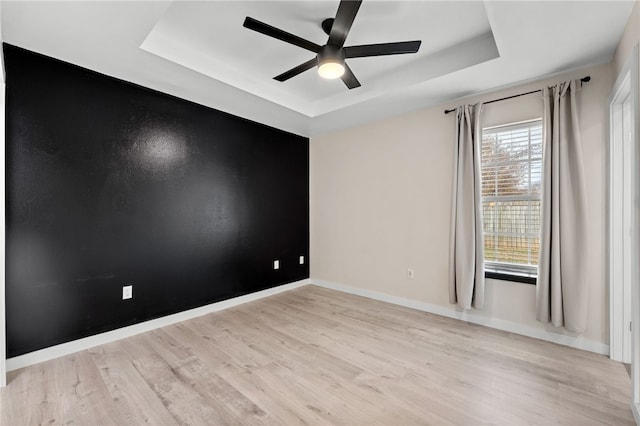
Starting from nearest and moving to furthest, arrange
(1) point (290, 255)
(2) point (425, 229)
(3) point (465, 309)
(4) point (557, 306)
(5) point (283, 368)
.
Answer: (5) point (283, 368) → (4) point (557, 306) → (3) point (465, 309) → (2) point (425, 229) → (1) point (290, 255)

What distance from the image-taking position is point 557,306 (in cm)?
255

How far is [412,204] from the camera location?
146 inches

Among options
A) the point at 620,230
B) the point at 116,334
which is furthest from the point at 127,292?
the point at 620,230

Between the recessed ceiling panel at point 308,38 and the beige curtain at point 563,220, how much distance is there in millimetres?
849

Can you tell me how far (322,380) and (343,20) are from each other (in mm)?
2458

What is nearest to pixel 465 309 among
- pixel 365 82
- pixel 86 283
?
pixel 365 82

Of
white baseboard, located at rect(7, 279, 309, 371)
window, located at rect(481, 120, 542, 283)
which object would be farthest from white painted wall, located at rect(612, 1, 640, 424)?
white baseboard, located at rect(7, 279, 309, 371)

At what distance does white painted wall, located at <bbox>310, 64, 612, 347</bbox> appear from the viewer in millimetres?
2506

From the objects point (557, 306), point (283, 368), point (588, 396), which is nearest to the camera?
point (588, 396)

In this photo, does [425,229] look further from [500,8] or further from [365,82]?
[500,8]

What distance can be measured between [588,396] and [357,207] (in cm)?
298

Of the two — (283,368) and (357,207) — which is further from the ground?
(357,207)

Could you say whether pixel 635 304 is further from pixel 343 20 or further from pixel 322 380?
pixel 343 20

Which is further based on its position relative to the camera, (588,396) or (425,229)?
(425,229)
